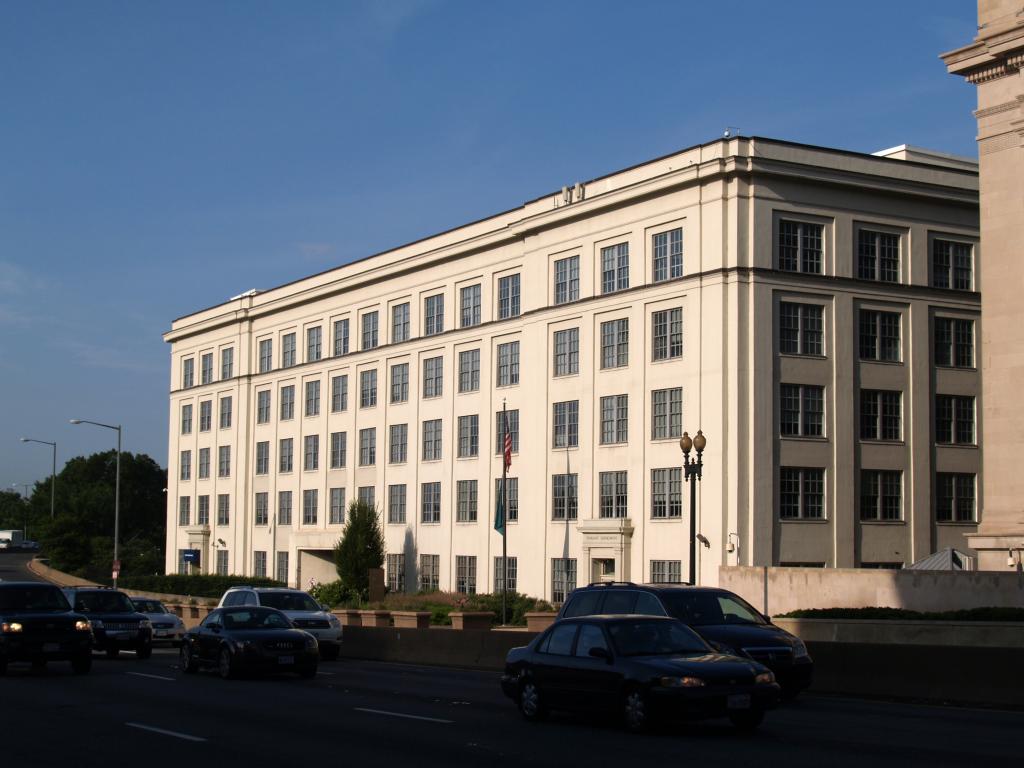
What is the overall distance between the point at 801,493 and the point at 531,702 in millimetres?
35990

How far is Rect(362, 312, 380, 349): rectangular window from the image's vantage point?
75.0 meters

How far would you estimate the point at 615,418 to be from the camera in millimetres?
57062

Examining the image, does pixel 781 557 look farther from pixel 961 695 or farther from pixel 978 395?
pixel 961 695

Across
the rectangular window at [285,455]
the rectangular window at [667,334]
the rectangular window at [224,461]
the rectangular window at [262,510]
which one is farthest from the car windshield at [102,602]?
the rectangular window at [224,461]

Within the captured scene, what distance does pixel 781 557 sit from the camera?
51.6m

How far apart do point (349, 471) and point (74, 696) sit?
5328cm

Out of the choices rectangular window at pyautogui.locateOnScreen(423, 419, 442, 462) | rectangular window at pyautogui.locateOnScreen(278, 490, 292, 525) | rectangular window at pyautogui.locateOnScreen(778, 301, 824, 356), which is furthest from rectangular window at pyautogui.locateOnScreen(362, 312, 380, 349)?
rectangular window at pyautogui.locateOnScreen(778, 301, 824, 356)

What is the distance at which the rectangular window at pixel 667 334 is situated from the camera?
54344 millimetres

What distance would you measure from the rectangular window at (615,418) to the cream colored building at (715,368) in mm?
85

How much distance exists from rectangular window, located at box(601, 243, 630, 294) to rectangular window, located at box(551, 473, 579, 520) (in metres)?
8.28

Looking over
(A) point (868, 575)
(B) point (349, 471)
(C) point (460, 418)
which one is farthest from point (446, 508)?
(A) point (868, 575)

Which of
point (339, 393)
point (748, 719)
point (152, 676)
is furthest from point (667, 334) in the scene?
→ point (748, 719)

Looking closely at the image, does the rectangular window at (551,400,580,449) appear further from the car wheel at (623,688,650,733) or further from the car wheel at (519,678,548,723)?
the car wheel at (623,688,650,733)

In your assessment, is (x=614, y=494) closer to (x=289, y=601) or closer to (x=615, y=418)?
(x=615, y=418)
